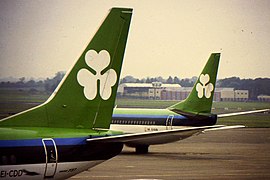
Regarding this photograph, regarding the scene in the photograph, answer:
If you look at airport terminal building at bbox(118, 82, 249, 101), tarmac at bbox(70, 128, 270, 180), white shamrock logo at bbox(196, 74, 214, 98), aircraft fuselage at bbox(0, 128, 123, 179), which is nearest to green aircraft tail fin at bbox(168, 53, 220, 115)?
white shamrock logo at bbox(196, 74, 214, 98)

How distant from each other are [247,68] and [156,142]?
28783 millimetres

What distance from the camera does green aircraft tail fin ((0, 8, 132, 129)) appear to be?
12.3 metres

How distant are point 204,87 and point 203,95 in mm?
697

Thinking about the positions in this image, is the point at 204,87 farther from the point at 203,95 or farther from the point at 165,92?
the point at 165,92

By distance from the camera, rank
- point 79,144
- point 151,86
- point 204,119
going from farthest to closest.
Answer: point 151,86
point 204,119
point 79,144

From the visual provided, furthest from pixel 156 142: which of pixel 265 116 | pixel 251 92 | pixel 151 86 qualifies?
pixel 265 116

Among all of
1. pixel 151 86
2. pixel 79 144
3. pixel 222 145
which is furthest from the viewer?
pixel 151 86

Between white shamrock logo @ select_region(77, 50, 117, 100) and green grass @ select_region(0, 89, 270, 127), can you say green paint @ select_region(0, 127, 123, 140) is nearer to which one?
green grass @ select_region(0, 89, 270, 127)

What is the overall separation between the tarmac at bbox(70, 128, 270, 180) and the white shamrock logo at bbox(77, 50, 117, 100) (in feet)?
33.7

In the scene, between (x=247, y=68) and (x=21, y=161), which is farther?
(x=247, y=68)

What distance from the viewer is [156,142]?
112 ft

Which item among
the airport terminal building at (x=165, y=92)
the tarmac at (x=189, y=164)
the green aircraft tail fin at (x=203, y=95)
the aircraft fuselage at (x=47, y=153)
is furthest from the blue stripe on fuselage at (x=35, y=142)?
the airport terminal building at (x=165, y=92)

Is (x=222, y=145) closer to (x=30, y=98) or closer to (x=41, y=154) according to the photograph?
(x=30, y=98)

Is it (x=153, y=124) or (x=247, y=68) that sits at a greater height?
(x=247, y=68)
